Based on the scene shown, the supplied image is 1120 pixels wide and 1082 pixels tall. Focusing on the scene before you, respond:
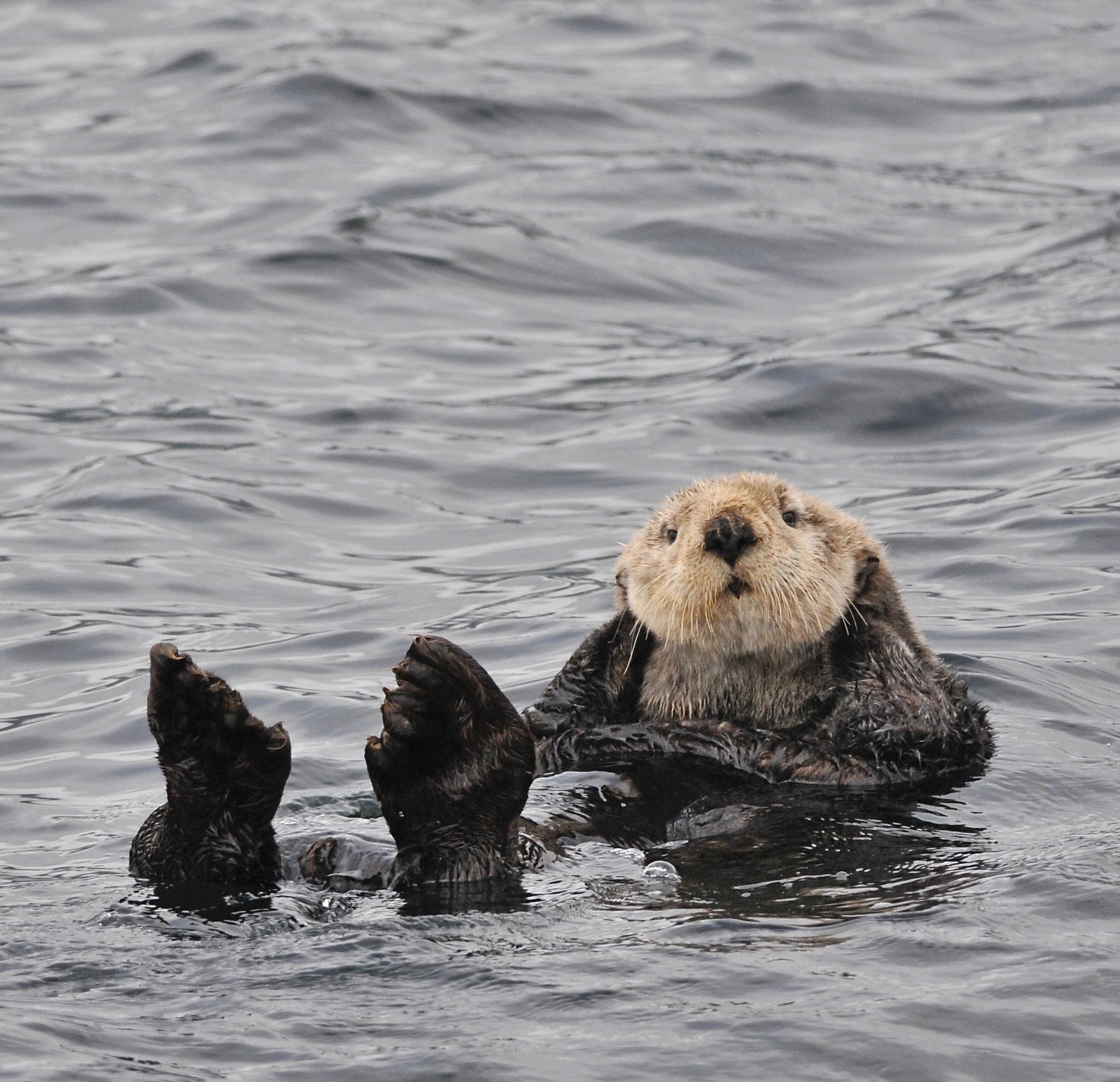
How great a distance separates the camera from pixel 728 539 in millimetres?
5172

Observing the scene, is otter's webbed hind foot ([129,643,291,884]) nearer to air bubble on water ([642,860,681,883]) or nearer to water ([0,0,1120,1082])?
water ([0,0,1120,1082])

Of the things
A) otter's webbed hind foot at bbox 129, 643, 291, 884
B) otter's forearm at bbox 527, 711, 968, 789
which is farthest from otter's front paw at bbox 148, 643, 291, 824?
otter's forearm at bbox 527, 711, 968, 789

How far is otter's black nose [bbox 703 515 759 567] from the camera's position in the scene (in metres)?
5.17

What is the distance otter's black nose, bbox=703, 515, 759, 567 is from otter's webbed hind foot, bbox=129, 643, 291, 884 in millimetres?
1371

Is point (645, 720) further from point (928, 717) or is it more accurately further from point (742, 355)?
point (742, 355)

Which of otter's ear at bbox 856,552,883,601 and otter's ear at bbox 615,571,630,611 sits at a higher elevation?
otter's ear at bbox 856,552,883,601

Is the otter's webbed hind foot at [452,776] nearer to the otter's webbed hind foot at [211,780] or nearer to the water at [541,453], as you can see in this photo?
the water at [541,453]

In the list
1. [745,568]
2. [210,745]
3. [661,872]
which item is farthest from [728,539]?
[210,745]

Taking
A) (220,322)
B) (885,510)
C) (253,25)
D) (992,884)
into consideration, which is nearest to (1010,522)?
(885,510)

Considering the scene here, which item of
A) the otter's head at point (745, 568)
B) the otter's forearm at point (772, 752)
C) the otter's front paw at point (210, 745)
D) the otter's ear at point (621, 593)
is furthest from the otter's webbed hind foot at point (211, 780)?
the otter's ear at point (621, 593)

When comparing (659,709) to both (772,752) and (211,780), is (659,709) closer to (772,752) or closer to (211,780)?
(772,752)

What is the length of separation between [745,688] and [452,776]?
4.43ft

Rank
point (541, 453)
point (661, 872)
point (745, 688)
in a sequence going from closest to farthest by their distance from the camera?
point (661, 872), point (745, 688), point (541, 453)

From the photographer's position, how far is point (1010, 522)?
28.7 feet
